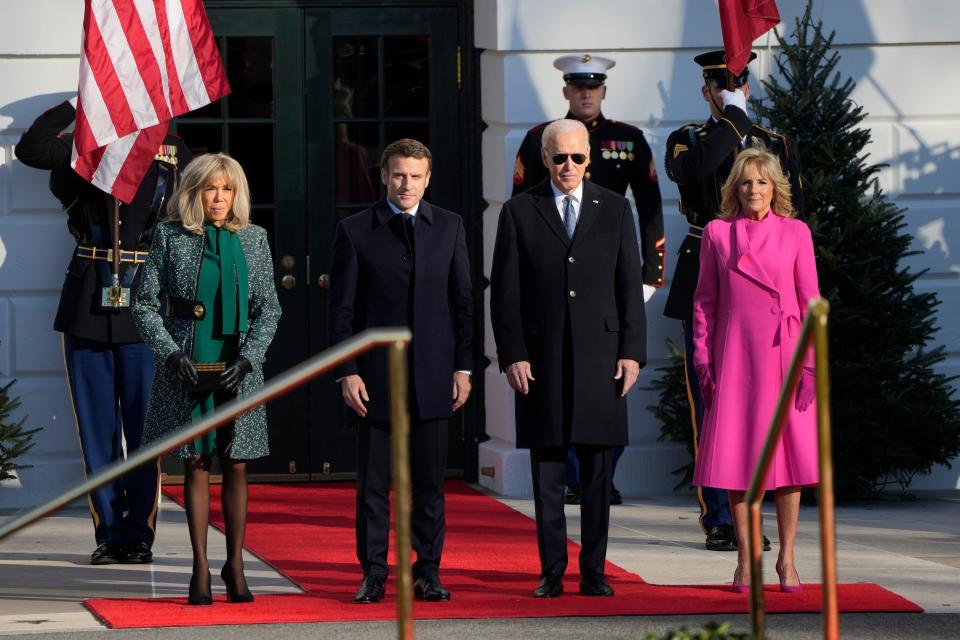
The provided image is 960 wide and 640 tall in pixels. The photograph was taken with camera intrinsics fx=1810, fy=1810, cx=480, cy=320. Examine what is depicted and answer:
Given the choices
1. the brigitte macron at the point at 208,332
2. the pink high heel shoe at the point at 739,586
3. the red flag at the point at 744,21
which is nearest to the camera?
the brigitte macron at the point at 208,332

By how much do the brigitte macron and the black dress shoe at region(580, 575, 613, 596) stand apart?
3.96 feet

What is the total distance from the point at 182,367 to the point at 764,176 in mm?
2249

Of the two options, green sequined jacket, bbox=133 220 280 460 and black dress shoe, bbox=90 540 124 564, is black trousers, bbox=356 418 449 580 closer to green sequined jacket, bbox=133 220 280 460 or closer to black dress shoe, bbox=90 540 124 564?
green sequined jacket, bbox=133 220 280 460

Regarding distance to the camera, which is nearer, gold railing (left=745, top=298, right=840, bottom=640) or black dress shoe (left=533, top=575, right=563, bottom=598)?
gold railing (left=745, top=298, right=840, bottom=640)

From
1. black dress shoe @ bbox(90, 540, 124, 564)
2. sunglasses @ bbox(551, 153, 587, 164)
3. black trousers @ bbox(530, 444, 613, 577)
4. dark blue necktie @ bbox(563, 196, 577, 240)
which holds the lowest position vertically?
black dress shoe @ bbox(90, 540, 124, 564)

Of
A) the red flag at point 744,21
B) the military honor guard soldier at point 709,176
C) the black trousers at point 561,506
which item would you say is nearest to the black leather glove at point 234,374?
the black trousers at point 561,506

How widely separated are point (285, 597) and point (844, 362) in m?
3.49

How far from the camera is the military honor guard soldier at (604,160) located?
29.5 ft

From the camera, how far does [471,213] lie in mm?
9930

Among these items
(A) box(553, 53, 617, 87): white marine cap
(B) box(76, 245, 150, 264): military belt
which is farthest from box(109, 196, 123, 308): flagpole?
(A) box(553, 53, 617, 87): white marine cap

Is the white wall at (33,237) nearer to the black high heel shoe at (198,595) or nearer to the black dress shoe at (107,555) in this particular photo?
the black dress shoe at (107,555)

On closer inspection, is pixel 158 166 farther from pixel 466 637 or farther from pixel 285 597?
pixel 466 637

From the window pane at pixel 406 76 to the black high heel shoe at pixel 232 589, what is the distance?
4.07 m

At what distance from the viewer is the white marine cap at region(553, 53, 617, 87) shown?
9016 mm
